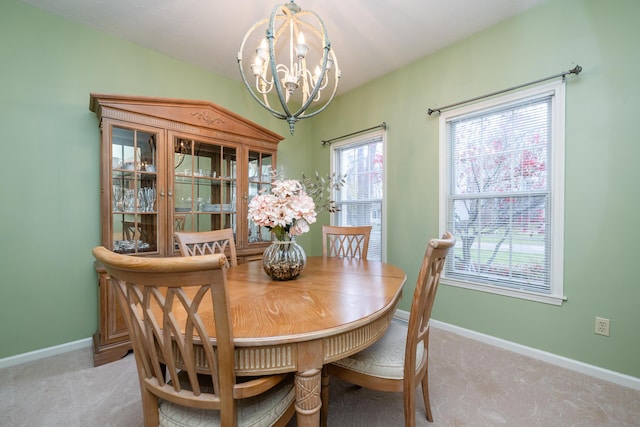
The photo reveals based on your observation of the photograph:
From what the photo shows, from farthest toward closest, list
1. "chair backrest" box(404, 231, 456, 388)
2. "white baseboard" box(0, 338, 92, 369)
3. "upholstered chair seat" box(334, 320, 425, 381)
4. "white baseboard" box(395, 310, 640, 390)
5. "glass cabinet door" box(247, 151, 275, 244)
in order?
1. "glass cabinet door" box(247, 151, 275, 244)
2. "white baseboard" box(0, 338, 92, 369)
3. "white baseboard" box(395, 310, 640, 390)
4. "upholstered chair seat" box(334, 320, 425, 381)
5. "chair backrest" box(404, 231, 456, 388)

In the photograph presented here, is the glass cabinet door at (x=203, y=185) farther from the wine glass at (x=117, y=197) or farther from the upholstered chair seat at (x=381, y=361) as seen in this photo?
the upholstered chair seat at (x=381, y=361)

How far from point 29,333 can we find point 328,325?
2.61 metres

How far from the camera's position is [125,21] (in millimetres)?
2291

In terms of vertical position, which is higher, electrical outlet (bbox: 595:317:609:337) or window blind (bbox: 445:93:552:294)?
window blind (bbox: 445:93:552:294)

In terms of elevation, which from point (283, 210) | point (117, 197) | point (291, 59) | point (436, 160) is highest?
point (291, 59)

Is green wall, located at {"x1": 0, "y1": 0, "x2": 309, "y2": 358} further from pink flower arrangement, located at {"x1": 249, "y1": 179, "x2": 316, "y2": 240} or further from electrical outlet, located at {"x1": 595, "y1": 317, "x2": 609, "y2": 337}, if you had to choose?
electrical outlet, located at {"x1": 595, "y1": 317, "x2": 609, "y2": 337}

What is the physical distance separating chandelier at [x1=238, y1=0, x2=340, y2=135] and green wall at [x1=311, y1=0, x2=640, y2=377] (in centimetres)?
136

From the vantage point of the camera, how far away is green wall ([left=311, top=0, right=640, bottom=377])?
1.80m

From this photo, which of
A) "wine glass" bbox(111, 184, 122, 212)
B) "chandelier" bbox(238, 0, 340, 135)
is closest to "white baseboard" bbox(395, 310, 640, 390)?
"chandelier" bbox(238, 0, 340, 135)

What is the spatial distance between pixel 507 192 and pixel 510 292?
0.84 meters

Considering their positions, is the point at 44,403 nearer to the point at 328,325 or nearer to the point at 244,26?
the point at 328,325

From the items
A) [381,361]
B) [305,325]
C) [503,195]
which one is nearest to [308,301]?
[305,325]

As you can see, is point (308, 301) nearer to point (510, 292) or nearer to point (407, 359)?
point (407, 359)

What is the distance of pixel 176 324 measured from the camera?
0.81 metres
